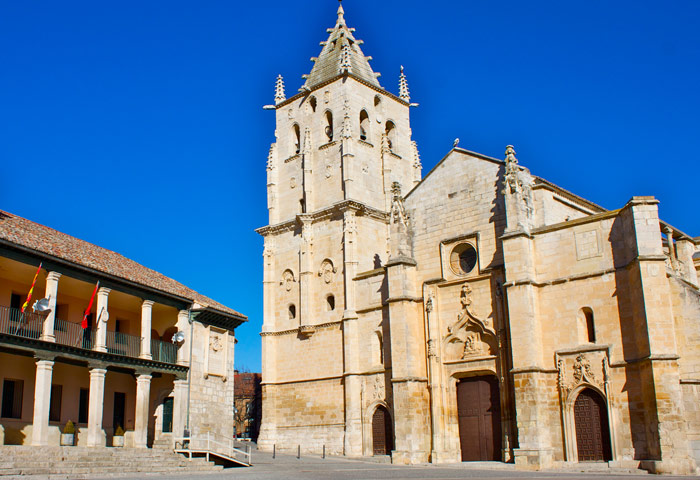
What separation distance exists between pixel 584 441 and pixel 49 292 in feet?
62.8

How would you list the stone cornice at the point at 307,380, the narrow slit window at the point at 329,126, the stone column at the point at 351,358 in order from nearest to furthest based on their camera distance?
the stone column at the point at 351,358 → the stone cornice at the point at 307,380 → the narrow slit window at the point at 329,126

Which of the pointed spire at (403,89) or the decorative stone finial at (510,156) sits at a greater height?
the pointed spire at (403,89)

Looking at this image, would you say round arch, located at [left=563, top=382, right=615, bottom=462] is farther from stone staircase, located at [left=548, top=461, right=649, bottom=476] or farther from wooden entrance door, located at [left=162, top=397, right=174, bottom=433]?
wooden entrance door, located at [left=162, top=397, right=174, bottom=433]

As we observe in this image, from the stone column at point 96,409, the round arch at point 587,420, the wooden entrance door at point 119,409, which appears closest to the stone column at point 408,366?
the round arch at point 587,420

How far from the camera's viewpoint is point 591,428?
84.1 ft

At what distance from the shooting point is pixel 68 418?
2728 centimetres

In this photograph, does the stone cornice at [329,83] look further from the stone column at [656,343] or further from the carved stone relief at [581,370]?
the carved stone relief at [581,370]

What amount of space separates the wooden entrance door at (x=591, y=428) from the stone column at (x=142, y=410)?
15783 mm

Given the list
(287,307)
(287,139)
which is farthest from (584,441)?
(287,139)

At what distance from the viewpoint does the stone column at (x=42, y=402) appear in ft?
76.5

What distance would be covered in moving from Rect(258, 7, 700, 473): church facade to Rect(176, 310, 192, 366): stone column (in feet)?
22.1

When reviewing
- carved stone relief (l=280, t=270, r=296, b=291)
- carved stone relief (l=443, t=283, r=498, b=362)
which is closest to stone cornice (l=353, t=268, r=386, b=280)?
carved stone relief (l=443, t=283, r=498, b=362)

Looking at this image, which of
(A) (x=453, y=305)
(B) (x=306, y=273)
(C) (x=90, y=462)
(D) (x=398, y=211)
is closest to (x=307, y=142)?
(B) (x=306, y=273)

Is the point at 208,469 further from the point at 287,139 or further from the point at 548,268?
the point at 287,139
